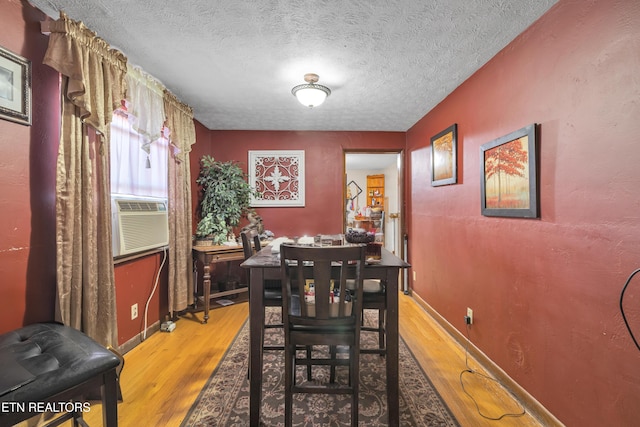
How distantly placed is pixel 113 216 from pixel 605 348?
3.09 metres

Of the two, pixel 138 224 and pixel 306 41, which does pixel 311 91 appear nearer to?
pixel 306 41

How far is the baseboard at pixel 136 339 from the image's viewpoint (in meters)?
2.40

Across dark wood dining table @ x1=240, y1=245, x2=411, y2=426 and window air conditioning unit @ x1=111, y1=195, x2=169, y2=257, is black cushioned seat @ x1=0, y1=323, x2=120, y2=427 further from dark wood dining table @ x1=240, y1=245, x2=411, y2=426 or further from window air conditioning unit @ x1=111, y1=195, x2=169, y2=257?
window air conditioning unit @ x1=111, y1=195, x2=169, y2=257

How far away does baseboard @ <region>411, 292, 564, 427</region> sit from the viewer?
1637mm

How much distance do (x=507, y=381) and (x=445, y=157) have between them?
1.97m

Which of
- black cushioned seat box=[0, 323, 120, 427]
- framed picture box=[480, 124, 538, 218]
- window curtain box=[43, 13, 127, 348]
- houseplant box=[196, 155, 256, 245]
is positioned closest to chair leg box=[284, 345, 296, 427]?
black cushioned seat box=[0, 323, 120, 427]

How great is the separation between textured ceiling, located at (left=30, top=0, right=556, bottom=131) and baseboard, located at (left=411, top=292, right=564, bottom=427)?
223 centimetres

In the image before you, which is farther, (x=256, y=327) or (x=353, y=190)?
(x=353, y=190)

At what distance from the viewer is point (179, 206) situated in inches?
122

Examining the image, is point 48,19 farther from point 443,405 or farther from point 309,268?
point 443,405

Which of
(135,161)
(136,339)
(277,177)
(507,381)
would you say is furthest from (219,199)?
(507,381)

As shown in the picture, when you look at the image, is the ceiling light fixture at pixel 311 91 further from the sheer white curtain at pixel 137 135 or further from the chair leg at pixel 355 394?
the chair leg at pixel 355 394

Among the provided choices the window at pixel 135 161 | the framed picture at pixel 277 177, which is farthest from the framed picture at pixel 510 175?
the window at pixel 135 161

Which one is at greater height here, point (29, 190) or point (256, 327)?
point (29, 190)
